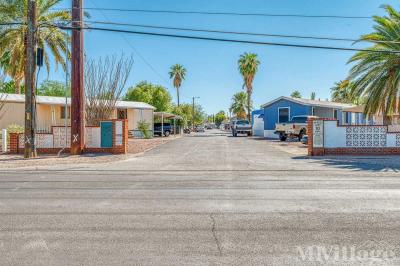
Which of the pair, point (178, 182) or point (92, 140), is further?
point (92, 140)

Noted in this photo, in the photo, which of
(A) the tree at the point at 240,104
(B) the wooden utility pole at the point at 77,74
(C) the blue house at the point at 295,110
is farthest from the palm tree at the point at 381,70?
(A) the tree at the point at 240,104

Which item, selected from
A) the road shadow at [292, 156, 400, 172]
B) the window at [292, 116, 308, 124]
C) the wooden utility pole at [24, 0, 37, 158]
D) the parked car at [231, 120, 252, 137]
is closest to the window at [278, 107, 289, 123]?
the window at [292, 116, 308, 124]

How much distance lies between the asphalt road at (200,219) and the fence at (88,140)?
A: 835 cm

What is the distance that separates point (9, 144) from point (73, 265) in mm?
20073

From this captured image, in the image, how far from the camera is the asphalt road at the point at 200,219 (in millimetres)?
4828

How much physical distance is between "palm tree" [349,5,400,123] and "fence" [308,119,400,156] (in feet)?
14.6

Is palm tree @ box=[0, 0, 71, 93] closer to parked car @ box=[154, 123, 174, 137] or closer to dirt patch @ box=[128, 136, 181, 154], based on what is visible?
dirt patch @ box=[128, 136, 181, 154]

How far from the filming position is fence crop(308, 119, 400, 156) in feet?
63.6

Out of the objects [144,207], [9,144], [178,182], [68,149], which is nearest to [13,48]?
[9,144]

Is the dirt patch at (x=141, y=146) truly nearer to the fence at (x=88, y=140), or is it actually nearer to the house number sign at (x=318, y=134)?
the fence at (x=88, y=140)

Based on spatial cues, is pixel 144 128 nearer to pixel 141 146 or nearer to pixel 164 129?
pixel 164 129

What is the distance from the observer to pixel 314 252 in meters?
4.91

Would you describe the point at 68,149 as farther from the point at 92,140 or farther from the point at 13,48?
the point at 13,48

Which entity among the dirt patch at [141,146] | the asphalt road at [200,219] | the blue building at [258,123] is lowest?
the asphalt road at [200,219]
